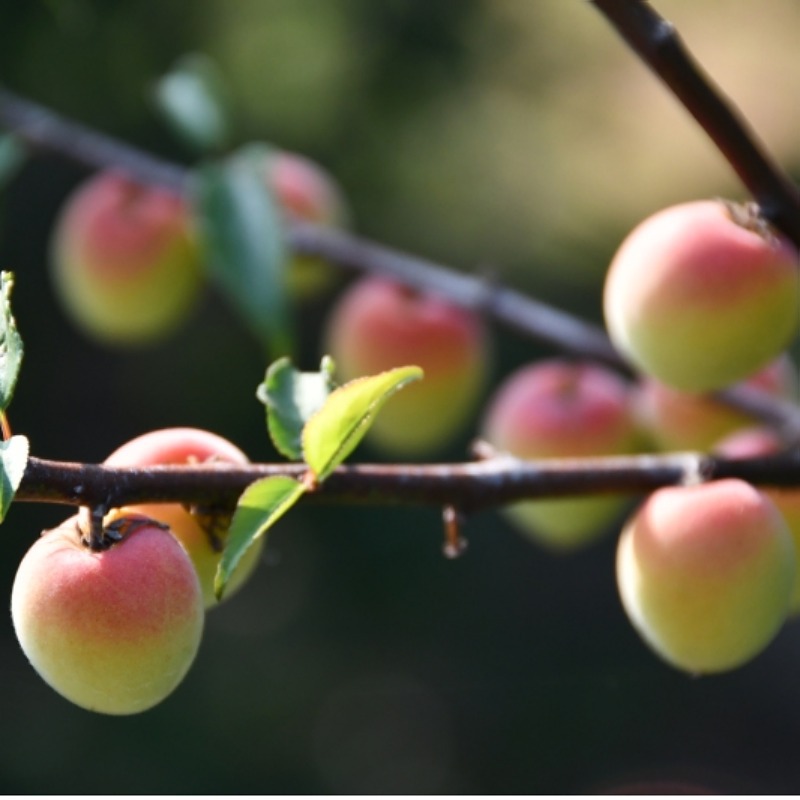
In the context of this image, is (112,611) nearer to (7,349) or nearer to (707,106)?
(7,349)

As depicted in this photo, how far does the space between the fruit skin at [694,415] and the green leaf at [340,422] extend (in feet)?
1.13

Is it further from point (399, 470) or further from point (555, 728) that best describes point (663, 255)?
point (555, 728)

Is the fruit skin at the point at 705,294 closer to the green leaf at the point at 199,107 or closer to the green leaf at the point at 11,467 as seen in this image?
the green leaf at the point at 11,467

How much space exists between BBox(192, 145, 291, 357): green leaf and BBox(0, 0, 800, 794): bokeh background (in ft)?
3.28

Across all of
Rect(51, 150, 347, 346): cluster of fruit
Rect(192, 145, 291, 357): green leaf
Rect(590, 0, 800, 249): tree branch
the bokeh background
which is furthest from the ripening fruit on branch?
the bokeh background

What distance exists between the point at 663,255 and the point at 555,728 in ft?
4.84

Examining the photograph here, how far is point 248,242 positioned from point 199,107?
0.24m

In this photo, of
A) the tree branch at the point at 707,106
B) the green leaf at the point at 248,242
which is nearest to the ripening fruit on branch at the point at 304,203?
the green leaf at the point at 248,242

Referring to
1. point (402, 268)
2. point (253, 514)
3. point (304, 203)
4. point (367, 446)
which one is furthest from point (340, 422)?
point (367, 446)

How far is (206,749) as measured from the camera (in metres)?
1.68

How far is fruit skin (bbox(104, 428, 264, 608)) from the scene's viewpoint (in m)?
0.39

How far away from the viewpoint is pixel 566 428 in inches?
29.0

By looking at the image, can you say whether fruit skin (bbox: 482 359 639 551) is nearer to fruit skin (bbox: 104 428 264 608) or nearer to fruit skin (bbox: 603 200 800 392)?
fruit skin (bbox: 603 200 800 392)

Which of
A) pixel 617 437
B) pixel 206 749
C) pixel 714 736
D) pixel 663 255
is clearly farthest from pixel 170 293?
pixel 714 736
